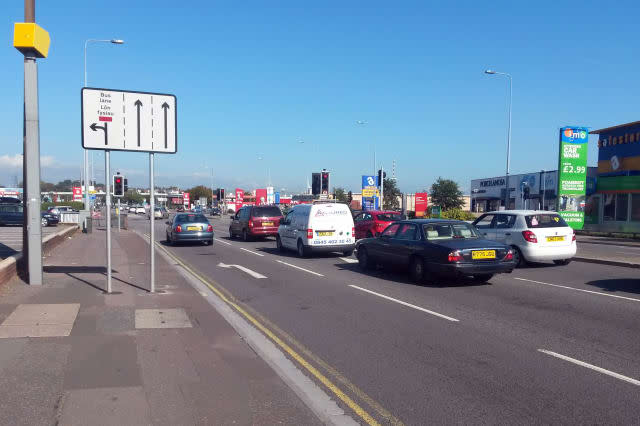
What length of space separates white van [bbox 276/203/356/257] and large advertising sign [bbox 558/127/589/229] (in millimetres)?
12547

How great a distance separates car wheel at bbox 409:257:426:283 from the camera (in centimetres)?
1187

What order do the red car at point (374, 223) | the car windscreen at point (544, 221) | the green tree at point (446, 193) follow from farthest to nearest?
the green tree at point (446, 193) < the red car at point (374, 223) < the car windscreen at point (544, 221)

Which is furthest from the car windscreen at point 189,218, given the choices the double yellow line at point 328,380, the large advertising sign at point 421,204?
the large advertising sign at point 421,204

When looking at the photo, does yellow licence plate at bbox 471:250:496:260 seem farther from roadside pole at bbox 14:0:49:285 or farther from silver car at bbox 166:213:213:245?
silver car at bbox 166:213:213:245

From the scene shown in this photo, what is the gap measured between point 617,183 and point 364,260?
1136 inches

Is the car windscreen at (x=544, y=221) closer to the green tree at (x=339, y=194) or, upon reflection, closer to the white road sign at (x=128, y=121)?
the white road sign at (x=128, y=121)

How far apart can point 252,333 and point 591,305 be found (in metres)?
6.02

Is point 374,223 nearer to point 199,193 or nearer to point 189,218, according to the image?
point 189,218

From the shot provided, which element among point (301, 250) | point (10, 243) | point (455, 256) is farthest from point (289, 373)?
point (10, 243)

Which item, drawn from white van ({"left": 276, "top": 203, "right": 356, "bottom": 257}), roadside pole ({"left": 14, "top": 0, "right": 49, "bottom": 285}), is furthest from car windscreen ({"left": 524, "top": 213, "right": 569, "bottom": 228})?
roadside pole ({"left": 14, "top": 0, "right": 49, "bottom": 285})

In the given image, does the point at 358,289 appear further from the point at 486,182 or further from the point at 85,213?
the point at 486,182

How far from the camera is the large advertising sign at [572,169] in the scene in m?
25.2

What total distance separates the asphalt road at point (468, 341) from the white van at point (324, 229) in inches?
180

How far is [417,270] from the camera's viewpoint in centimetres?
1198
